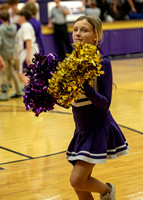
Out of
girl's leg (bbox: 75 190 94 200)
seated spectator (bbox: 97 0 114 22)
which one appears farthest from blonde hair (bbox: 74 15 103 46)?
seated spectator (bbox: 97 0 114 22)

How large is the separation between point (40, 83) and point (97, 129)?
0.44m

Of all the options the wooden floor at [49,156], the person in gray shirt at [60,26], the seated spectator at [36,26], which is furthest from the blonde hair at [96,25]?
the person in gray shirt at [60,26]

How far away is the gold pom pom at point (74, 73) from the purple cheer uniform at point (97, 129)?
17 cm

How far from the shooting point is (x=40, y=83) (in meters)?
2.46

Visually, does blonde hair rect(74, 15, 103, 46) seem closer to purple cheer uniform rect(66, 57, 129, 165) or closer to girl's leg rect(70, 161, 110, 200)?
purple cheer uniform rect(66, 57, 129, 165)

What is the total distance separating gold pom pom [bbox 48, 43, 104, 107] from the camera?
89.7 inches

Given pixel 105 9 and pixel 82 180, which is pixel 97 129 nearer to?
pixel 82 180

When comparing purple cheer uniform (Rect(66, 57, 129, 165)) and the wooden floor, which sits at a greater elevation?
purple cheer uniform (Rect(66, 57, 129, 165))

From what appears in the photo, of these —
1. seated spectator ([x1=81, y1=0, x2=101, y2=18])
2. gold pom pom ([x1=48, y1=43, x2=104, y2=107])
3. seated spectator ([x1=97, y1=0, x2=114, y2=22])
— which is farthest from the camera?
seated spectator ([x1=97, y1=0, x2=114, y2=22])

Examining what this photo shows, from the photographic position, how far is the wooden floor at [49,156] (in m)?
3.24

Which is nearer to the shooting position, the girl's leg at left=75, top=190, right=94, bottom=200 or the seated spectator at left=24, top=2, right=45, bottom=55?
the girl's leg at left=75, top=190, right=94, bottom=200

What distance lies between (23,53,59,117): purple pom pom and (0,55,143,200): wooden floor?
0.89m

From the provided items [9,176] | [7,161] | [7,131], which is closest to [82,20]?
[9,176]

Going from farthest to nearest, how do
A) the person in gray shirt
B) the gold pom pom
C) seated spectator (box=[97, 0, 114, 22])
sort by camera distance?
seated spectator (box=[97, 0, 114, 22])
the person in gray shirt
the gold pom pom
